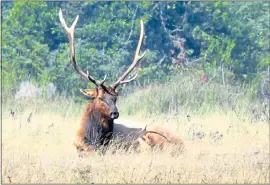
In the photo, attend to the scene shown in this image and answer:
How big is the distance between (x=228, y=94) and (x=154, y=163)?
8852 millimetres

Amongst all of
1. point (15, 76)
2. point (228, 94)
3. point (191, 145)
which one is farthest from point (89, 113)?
point (15, 76)

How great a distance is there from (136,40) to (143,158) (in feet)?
47.3

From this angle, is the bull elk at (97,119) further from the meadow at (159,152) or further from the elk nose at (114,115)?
the meadow at (159,152)

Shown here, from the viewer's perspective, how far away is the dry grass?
31.2 feet

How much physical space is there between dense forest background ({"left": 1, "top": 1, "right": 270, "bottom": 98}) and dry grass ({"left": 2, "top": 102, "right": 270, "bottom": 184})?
802 centimetres

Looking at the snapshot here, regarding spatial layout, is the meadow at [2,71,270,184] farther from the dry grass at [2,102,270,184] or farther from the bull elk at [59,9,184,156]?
the bull elk at [59,9,184,156]

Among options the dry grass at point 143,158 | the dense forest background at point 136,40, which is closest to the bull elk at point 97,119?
the dry grass at point 143,158

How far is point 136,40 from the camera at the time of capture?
25156mm

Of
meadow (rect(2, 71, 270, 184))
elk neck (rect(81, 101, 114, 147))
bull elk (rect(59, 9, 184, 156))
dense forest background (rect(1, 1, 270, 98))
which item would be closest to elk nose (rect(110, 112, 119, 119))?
bull elk (rect(59, 9, 184, 156))

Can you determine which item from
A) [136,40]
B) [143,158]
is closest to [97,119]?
[143,158]

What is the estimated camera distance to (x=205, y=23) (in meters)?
26.0

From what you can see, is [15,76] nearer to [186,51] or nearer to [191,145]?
[186,51]

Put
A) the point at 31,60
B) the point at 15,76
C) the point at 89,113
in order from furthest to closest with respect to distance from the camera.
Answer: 1. the point at 31,60
2. the point at 15,76
3. the point at 89,113

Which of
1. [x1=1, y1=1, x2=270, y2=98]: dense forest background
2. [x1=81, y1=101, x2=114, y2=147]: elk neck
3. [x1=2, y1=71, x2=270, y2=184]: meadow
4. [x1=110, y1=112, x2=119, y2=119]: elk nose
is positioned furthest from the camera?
[x1=1, y1=1, x2=270, y2=98]: dense forest background
